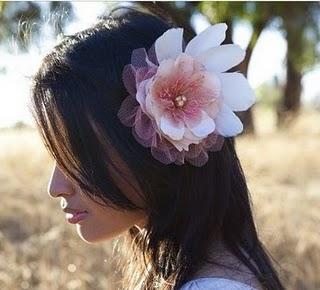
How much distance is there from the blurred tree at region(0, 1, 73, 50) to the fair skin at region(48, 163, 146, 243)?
38 cm

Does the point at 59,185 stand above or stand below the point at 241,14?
above

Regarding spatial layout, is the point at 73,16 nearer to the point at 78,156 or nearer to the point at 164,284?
the point at 78,156

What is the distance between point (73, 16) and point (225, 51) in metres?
0.70

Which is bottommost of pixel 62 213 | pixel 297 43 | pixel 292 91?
pixel 292 91

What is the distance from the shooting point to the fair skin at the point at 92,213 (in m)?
1.39

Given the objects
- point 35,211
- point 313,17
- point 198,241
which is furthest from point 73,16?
point 313,17

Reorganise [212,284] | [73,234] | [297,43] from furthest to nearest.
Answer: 1. [297,43]
2. [73,234]
3. [212,284]

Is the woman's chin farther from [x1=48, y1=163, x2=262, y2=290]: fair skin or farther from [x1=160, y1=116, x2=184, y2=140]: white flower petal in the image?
[x1=160, y1=116, x2=184, y2=140]: white flower petal

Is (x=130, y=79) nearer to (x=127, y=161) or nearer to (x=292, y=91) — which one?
(x=127, y=161)

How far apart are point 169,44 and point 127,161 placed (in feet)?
0.69

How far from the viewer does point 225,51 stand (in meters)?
1.33

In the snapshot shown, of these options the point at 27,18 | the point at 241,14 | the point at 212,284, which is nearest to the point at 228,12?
the point at 241,14

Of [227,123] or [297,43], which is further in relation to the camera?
[297,43]

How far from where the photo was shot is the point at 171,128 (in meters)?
1.29
